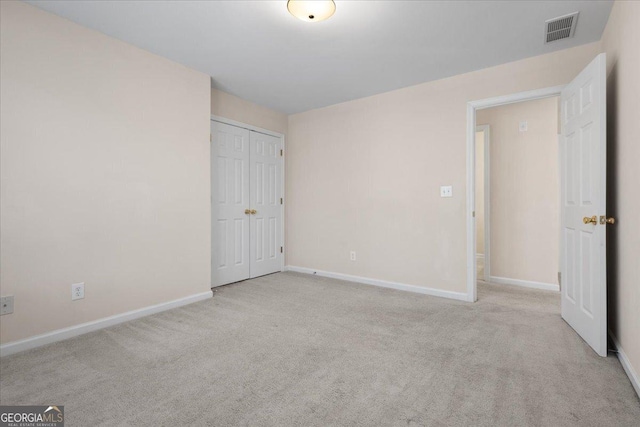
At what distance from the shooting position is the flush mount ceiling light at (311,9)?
6.69 ft

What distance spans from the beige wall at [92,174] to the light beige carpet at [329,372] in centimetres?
37

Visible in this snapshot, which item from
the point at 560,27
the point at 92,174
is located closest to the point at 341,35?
the point at 560,27

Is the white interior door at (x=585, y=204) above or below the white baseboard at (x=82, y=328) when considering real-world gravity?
above

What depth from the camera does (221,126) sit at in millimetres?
3902

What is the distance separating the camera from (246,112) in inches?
167

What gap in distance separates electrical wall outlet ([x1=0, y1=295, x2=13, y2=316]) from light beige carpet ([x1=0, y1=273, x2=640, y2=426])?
1.01 ft

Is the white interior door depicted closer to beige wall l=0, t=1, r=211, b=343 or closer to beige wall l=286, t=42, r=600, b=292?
beige wall l=286, t=42, r=600, b=292

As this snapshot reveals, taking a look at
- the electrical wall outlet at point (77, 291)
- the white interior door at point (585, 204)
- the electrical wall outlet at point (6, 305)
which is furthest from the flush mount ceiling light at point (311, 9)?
the electrical wall outlet at point (6, 305)

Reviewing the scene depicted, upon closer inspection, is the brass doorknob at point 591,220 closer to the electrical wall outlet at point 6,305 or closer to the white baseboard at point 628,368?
the white baseboard at point 628,368

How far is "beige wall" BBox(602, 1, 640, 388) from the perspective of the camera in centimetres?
173

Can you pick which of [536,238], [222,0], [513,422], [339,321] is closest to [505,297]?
[536,238]

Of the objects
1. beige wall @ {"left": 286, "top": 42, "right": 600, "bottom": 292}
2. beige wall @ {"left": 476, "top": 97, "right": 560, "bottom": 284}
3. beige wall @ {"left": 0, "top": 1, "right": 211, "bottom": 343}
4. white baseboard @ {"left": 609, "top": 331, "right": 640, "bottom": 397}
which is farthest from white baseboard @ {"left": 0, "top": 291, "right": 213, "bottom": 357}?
beige wall @ {"left": 476, "top": 97, "right": 560, "bottom": 284}

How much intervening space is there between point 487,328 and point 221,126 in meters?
3.60

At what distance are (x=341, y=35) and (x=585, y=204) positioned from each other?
2.30 meters
